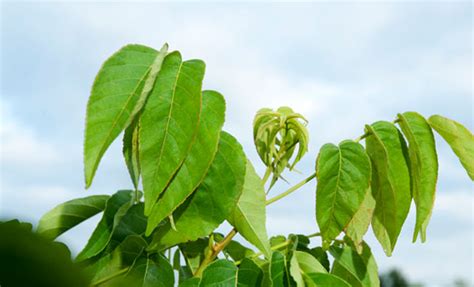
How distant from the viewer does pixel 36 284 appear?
0.31 feet

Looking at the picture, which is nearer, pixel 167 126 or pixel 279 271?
pixel 167 126

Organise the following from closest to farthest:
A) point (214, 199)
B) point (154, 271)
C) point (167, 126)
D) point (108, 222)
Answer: point (167, 126) < point (214, 199) < point (154, 271) < point (108, 222)

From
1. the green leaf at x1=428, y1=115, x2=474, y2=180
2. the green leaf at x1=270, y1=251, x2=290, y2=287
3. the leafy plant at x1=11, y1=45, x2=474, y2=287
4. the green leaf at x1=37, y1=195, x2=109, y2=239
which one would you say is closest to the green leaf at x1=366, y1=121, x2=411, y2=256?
the leafy plant at x1=11, y1=45, x2=474, y2=287

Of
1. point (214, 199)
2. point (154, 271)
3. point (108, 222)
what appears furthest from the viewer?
point (108, 222)

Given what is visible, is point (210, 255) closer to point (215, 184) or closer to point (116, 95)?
point (215, 184)

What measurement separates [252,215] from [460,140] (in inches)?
20.2

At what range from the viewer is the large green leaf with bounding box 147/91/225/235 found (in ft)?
2.83

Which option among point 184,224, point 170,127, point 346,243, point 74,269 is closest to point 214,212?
point 184,224

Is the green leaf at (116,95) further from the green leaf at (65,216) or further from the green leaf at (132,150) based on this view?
the green leaf at (65,216)

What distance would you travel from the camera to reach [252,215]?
3.35 feet

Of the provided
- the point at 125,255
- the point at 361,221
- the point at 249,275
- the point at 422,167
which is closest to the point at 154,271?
the point at 125,255

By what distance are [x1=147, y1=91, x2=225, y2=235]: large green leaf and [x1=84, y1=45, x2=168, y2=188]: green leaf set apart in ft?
0.33

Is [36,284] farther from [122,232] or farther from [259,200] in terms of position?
[122,232]

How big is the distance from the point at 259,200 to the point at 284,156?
15 centimetres
